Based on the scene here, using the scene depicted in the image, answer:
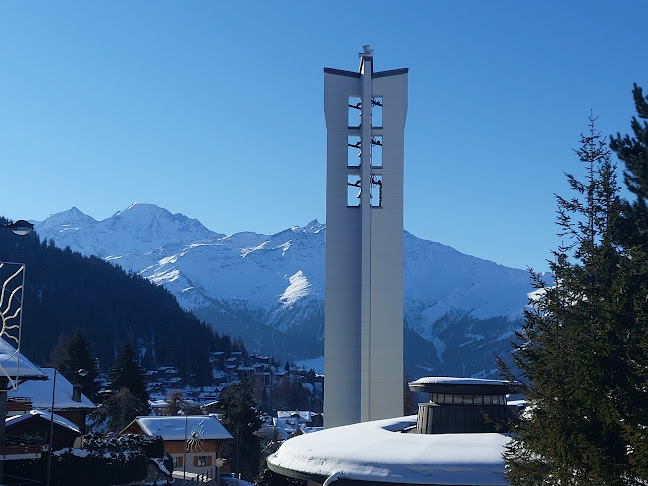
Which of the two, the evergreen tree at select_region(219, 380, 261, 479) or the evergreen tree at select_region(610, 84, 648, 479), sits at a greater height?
the evergreen tree at select_region(610, 84, 648, 479)

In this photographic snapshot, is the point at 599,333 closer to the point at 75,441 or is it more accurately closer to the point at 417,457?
the point at 417,457

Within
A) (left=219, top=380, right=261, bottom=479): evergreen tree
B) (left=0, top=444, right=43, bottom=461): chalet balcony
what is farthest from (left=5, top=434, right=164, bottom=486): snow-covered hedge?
(left=219, top=380, right=261, bottom=479): evergreen tree

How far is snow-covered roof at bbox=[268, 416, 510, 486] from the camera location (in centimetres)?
2091

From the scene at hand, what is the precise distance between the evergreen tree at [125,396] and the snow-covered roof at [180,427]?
30.8 ft

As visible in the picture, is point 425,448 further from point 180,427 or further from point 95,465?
point 180,427

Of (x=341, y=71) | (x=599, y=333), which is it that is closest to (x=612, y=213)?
(x=599, y=333)

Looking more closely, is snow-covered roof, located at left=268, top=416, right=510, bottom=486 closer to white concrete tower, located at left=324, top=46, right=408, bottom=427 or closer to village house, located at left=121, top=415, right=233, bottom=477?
white concrete tower, located at left=324, top=46, right=408, bottom=427

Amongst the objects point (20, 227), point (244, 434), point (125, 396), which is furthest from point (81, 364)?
point (20, 227)

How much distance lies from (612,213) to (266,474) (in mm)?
32484

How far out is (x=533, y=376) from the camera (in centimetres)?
1471

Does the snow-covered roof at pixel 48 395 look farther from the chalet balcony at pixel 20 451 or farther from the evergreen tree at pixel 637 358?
the evergreen tree at pixel 637 358

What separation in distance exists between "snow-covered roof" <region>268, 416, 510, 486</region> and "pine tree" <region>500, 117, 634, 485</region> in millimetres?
5856

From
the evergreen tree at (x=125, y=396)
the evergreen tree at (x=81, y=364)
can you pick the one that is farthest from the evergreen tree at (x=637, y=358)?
the evergreen tree at (x=81, y=364)

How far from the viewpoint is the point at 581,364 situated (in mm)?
13586
